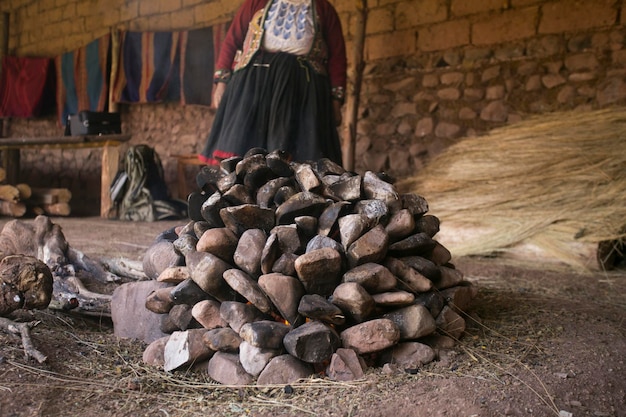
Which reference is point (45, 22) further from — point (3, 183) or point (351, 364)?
point (351, 364)

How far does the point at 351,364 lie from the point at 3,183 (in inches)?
240

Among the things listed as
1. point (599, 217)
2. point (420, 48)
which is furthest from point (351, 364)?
point (420, 48)

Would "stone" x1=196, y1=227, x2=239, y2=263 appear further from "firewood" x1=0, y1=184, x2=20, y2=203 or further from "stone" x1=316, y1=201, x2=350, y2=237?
"firewood" x1=0, y1=184, x2=20, y2=203

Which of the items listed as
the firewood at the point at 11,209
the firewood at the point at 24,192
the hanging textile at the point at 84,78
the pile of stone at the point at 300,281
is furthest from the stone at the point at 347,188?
the hanging textile at the point at 84,78

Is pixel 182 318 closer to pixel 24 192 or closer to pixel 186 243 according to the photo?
pixel 186 243

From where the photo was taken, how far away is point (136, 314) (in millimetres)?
2098

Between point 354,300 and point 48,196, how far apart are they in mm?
5683

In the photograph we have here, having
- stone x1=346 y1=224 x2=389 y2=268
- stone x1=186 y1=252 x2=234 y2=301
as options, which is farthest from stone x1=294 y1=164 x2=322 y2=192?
stone x1=186 y1=252 x2=234 y2=301

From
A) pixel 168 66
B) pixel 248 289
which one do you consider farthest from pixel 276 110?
pixel 168 66

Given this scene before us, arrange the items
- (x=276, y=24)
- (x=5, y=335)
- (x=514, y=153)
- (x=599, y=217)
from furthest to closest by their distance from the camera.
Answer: (x=514, y=153) → (x=599, y=217) → (x=276, y=24) → (x=5, y=335)

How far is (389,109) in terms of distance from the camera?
554 centimetres

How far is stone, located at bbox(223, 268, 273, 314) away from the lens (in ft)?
5.79

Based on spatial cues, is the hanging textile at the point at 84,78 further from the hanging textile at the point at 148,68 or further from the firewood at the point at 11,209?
the firewood at the point at 11,209

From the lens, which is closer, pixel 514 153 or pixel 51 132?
pixel 514 153
